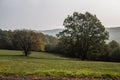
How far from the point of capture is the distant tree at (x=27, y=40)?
6328 cm

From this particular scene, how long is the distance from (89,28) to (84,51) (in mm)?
5104

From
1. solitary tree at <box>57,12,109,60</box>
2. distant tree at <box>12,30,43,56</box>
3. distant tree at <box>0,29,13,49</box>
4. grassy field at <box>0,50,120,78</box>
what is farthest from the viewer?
distant tree at <box>0,29,13,49</box>

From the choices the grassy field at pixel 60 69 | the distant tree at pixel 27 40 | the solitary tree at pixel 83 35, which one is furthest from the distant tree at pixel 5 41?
the grassy field at pixel 60 69

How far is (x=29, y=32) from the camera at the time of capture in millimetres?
65875

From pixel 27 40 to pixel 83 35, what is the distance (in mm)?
20280

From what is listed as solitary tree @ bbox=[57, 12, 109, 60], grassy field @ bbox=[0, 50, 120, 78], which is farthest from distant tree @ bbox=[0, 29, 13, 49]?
grassy field @ bbox=[0, 50, 120, 78]

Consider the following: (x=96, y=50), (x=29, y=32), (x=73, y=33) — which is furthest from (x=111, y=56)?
(x=29, y=32)

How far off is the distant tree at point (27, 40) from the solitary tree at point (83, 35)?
15.1 m

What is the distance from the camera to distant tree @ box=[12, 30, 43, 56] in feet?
208

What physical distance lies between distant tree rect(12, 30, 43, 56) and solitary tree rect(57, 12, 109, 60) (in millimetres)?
15074

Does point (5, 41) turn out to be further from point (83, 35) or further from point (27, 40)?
point (83, 35)

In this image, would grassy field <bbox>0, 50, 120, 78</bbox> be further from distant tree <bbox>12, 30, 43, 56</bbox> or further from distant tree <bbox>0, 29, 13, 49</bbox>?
distant tree <bbox>0, 29, 13, 49</bbox>

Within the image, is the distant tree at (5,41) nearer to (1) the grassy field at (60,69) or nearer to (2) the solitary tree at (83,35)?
(2) the solitary tree at (83,35)

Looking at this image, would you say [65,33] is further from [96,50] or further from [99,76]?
[99,76]
